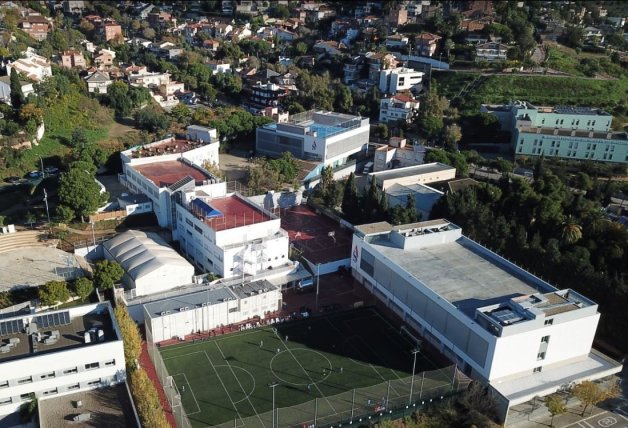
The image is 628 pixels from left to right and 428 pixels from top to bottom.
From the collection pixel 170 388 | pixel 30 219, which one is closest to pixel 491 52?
pixel 30 219

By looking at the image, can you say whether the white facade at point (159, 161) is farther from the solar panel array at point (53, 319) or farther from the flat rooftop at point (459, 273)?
the flat rooftop at point (459, 273)

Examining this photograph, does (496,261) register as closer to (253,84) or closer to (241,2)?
(253,84)

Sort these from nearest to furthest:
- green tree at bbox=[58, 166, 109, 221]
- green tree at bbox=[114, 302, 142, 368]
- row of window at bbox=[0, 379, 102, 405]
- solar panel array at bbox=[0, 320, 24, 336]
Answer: row of window at bbox=[0, 379, 102, 405]
solar panel array at bbox=[0, 320, 24, 336]
green tree at bbox=[114, 302, 142, 368]
green tree at bbox=[58, 166, 109, 221]

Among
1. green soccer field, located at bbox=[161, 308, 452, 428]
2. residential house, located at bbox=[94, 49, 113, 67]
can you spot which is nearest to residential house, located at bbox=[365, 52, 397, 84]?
residential house, located at bbox=[94, 49, 113, 67]

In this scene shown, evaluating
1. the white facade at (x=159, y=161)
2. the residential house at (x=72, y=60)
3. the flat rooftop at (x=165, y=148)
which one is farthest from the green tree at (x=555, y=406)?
the residential house at (x=72, y=60)

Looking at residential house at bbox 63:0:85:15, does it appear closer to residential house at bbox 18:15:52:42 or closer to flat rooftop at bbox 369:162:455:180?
residential house at bbox 18:15:52:42

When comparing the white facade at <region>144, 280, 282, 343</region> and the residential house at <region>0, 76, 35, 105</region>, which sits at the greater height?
the residential house at <region>0, 76, 35, 105</region>
